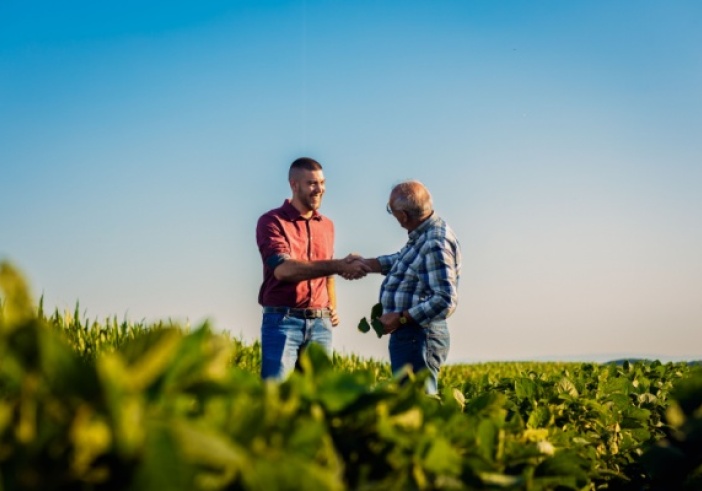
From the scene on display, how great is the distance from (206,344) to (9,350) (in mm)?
282

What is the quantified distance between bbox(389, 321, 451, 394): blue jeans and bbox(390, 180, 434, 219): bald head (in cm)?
80

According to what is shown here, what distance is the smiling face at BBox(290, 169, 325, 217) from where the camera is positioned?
666cm

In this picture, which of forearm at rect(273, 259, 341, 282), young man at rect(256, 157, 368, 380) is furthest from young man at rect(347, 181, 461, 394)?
young man at rect(256, 157, 368, 380)

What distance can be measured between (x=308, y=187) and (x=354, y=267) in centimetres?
84

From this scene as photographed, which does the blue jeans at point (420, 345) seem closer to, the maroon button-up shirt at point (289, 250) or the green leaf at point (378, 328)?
the green leaf at point (378, 328)

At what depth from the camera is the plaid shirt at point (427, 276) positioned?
5125 millimetres

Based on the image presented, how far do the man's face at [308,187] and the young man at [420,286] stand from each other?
1283 millimetres

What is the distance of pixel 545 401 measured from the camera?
317 cm

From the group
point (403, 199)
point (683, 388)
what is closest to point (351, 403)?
point (683, 388)

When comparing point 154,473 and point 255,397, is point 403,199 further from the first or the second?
point 154,473

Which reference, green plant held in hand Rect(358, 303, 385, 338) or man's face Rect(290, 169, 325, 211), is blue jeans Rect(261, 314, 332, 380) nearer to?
green plant held in hand Rect(358, 303, 385, 338)

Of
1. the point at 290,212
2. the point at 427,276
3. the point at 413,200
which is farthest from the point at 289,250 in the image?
the point at 427,276

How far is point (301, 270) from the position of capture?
6.08 meters

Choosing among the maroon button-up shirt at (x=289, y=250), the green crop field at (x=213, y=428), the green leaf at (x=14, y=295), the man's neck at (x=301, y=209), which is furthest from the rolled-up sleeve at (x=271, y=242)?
the green leaf at (x=14, y=295)
